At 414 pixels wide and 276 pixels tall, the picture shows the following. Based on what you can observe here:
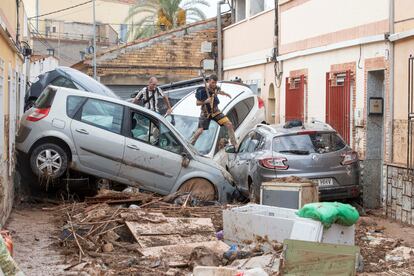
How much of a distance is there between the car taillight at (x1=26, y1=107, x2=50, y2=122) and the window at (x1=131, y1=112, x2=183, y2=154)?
1.50 metres

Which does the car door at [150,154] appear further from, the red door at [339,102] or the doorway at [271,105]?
the doorway at [271,105]

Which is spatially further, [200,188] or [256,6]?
[256,6]

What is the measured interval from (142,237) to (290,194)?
2.38 m

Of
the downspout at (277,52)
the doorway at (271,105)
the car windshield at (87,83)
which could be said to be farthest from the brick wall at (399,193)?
the doorway at (271,105)

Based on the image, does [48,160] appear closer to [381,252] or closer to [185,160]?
[185,160]

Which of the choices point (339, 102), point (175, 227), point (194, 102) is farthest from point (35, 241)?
point (339, 102)

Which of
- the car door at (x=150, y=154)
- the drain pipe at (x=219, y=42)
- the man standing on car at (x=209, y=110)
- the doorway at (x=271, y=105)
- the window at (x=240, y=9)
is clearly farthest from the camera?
the drain pipe at (x=219, y=42)

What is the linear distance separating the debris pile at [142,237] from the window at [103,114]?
136cm

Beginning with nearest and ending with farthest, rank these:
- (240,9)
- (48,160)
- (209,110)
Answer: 1. (48,160)
2. (209,110)
3. (240,9)

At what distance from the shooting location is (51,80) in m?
15.8

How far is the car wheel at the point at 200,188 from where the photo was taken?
12984mm

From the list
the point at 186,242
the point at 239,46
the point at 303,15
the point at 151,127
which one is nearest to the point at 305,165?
the point at 151,127

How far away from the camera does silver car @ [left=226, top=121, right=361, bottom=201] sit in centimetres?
1284

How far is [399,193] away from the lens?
12.9m
